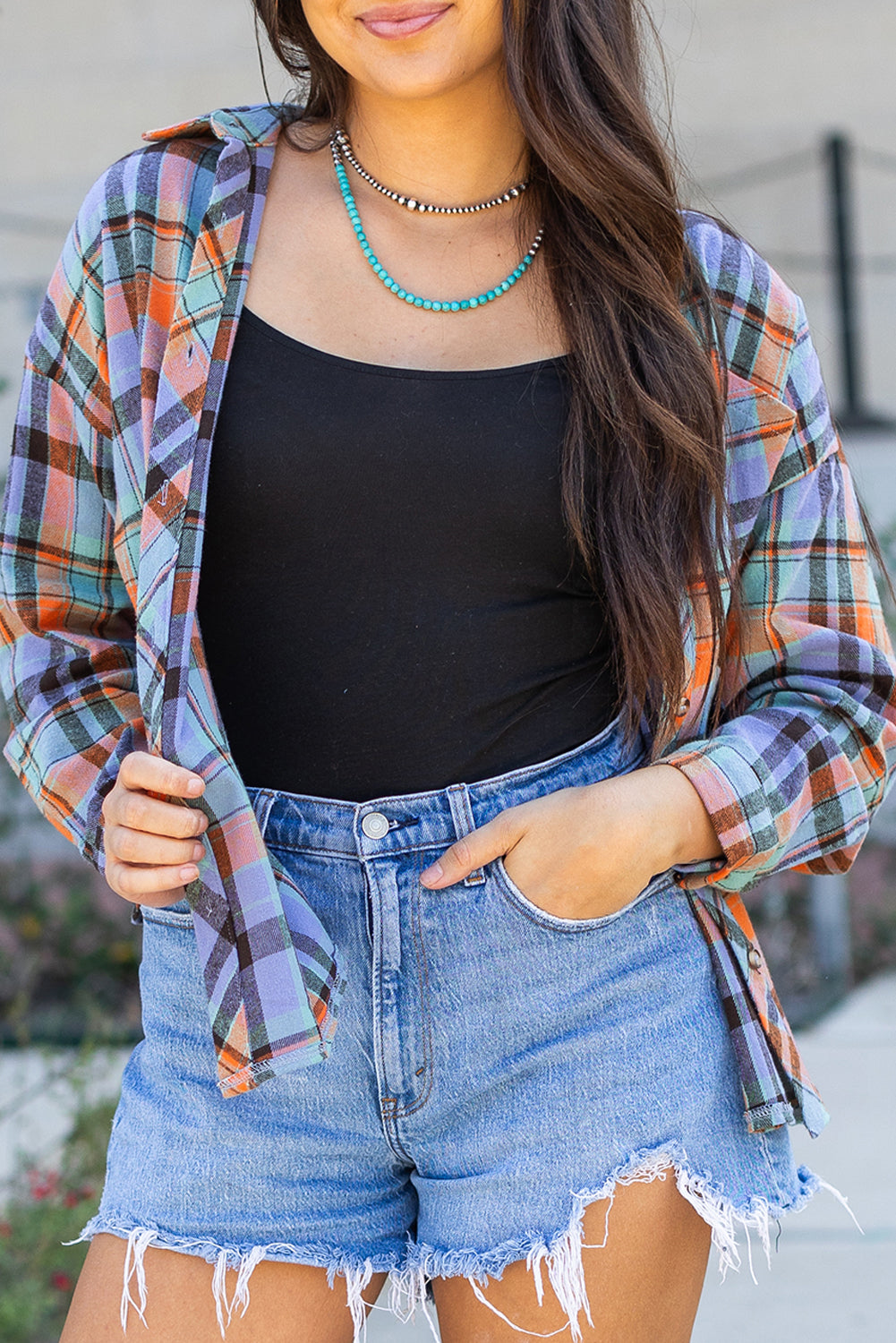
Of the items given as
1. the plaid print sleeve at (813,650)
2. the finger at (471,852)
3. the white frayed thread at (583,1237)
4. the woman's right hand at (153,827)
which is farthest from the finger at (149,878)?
the plaid print sleeve at (813,650)

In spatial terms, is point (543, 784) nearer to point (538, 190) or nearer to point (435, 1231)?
point (435, 1231)

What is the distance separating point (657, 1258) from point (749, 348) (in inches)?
37.9

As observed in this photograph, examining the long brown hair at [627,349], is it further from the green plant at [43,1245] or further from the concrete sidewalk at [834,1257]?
the concrete sidewalk at [834,1257]

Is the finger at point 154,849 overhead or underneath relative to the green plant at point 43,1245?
overhead

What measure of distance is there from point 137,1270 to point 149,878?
396mm

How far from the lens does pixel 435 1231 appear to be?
1.47m

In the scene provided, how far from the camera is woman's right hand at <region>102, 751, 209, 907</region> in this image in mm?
1326

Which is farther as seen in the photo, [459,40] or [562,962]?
[459,40]

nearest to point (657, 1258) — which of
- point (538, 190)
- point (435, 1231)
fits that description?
point (435, 1231)

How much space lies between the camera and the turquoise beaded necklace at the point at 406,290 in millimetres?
1591

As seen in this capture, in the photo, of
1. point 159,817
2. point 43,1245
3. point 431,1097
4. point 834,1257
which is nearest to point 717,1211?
point 431,1097

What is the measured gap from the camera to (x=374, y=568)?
1.46 metres

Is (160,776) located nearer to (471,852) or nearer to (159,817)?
(159,817)

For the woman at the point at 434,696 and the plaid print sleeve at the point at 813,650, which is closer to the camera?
the woman at the point at 434,696
